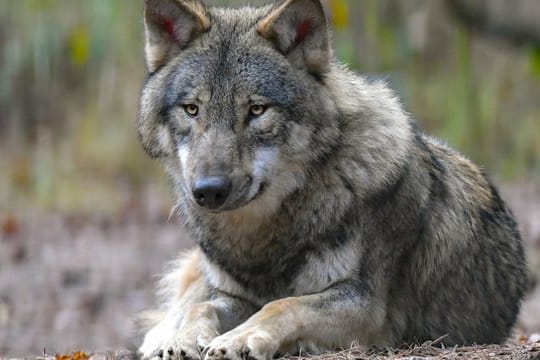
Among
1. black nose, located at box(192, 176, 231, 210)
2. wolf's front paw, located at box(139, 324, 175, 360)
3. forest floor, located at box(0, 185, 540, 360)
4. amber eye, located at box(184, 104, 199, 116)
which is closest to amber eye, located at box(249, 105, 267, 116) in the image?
amber eye, located at box(184, 104, 199, 116)

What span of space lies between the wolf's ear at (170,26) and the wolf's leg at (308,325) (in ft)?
5.10

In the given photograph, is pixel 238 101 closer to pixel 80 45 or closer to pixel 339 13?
pixel 339 13

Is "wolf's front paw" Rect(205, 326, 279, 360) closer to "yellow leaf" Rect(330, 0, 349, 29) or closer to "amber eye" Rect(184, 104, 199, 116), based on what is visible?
"amber eye" Rect(184, 104, 199, 116)

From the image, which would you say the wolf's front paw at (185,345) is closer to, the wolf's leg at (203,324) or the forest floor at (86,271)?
the wolf's leg at (203,324)

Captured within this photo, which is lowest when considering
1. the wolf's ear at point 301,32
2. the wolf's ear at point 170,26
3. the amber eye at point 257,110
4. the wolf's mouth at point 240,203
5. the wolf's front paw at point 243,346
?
the wolf's front paw at point 243,346

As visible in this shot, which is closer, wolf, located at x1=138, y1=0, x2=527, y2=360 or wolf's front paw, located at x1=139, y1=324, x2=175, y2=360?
wolf, located at x1=138, y1=0, x2=527, y2=360

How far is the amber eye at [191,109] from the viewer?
5.59m

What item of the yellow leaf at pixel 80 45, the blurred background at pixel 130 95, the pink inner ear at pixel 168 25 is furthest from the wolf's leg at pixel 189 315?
the yellow leaf at pixel 80 45

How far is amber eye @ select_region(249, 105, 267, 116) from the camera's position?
5492 millimetres

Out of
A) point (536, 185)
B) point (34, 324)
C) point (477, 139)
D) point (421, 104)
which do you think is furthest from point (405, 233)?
point (421, 104)

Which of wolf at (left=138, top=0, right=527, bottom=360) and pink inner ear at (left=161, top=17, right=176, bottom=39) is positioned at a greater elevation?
pink inner ear at (left=161, top=17, right=176, bottom=39)

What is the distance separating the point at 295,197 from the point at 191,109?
2.45 feet

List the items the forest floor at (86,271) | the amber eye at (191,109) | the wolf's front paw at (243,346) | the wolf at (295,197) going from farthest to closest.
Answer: the forest floor at (86,271) → the amber eye at (191,109) → the wolf at (295,197) → the wolf's front paw at (243,346)

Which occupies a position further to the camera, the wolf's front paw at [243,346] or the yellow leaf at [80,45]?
the yellow leaf at [80,45]
